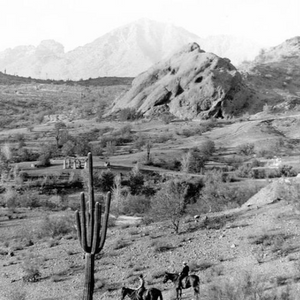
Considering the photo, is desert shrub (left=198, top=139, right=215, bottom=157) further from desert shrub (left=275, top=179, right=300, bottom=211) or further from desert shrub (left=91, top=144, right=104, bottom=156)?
desert shrub (left=275, top=179, right=300, bottom=211)

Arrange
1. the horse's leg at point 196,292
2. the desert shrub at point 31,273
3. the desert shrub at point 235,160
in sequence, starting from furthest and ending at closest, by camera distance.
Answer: the desert shrub at point 235,160
the desert shrub at point 31,273
the horse's leg at point 196,292

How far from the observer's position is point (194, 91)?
72.0 meters

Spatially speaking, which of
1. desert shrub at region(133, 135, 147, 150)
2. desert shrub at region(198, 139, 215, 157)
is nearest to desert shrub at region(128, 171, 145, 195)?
desert shrub at region(198, 139, 215, 157)

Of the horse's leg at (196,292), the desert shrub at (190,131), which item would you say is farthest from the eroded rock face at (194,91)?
the horse's leg at (196,292)

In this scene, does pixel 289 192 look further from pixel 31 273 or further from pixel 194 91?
pixel 194 91

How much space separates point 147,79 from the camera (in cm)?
8119

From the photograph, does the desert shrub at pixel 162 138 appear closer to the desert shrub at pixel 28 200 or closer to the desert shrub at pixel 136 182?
the desert shrub at pixel 136 182

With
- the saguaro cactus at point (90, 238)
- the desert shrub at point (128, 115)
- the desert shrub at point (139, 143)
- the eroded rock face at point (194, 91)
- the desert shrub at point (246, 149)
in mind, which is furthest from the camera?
the desert shrub at point (128, 115)

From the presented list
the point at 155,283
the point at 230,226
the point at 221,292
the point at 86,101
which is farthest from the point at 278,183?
the point at 86,101

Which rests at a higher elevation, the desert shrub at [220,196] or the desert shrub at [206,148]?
the desert shrub at [206,148]

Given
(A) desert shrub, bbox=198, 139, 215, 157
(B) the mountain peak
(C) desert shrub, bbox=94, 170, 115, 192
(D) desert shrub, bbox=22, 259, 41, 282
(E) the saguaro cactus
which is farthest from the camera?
(B) the mountain peak

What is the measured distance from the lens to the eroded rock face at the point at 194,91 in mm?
70062

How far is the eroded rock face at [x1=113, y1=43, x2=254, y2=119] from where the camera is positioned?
70.1 m

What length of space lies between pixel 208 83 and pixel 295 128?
1833 centimetres
